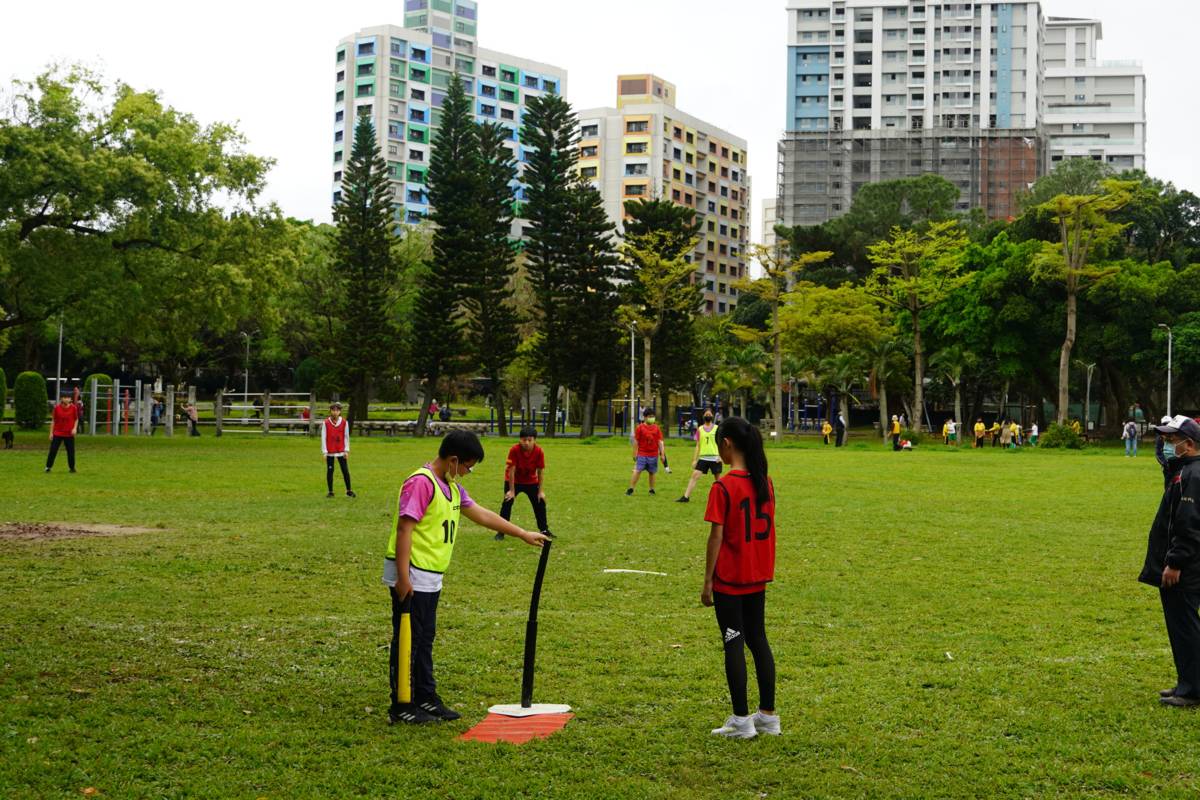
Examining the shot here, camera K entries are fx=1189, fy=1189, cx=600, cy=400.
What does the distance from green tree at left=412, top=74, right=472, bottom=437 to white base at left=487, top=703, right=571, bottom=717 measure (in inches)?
1875

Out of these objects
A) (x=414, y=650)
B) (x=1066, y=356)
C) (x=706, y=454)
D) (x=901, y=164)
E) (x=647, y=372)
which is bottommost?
(x=414, y=650)

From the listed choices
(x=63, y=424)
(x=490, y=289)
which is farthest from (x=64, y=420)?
(x=490, y=289)

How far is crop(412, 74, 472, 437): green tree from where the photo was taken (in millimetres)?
53625

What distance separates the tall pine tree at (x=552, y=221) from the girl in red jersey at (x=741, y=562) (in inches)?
1934

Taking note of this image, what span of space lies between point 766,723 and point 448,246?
49.2m

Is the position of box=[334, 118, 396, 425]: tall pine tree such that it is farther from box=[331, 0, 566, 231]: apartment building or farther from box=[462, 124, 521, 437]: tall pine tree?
box=[331, 0, 566, 231]: apartment building

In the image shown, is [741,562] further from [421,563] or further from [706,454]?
[706,454]

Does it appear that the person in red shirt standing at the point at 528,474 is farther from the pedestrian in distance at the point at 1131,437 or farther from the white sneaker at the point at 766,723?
the pedestrian in distance at the point at 1131,437

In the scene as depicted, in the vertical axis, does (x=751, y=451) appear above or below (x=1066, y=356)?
below

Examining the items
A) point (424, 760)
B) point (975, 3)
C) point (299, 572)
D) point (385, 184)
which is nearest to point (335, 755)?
point (424, 760)

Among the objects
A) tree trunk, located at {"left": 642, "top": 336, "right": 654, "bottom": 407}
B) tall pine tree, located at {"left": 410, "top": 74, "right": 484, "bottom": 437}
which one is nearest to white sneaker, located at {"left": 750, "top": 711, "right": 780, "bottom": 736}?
tall pine tree, located at {"left": 410, "top": 74, "right": 484, "bottom": 437}

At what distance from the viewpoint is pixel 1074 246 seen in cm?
5088

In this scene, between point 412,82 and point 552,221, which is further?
point 412,82

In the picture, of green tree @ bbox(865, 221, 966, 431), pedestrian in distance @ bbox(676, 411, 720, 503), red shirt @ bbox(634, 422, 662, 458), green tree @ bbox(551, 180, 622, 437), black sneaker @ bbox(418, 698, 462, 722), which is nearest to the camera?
black sneaker @ bbox(418, 698, 462, 722)
